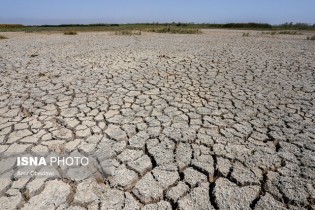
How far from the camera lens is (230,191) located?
1.92 metres

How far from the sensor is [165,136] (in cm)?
270

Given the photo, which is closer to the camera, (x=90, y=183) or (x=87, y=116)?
(x=90, y=183)

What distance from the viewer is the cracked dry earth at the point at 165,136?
1.89m

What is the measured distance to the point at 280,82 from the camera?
4562mm

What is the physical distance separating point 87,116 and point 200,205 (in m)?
1.97

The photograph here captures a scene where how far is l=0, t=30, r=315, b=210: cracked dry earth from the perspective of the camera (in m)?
1.89

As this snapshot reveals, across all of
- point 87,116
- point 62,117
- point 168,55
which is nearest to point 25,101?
point 62,117

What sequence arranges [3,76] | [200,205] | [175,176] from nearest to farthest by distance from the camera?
[200,205]
[175,176]
[3,76]

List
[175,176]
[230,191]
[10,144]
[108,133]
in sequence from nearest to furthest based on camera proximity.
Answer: [230,191], [175,176], [10,144], [108,133]

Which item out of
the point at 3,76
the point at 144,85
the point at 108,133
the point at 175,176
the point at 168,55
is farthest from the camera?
the point at 168,55

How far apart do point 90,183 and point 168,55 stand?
223 inches

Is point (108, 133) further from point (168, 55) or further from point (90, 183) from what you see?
point (168, 55)

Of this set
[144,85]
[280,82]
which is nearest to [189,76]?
[144,85]

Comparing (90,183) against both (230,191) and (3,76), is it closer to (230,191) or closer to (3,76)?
(230,191)
